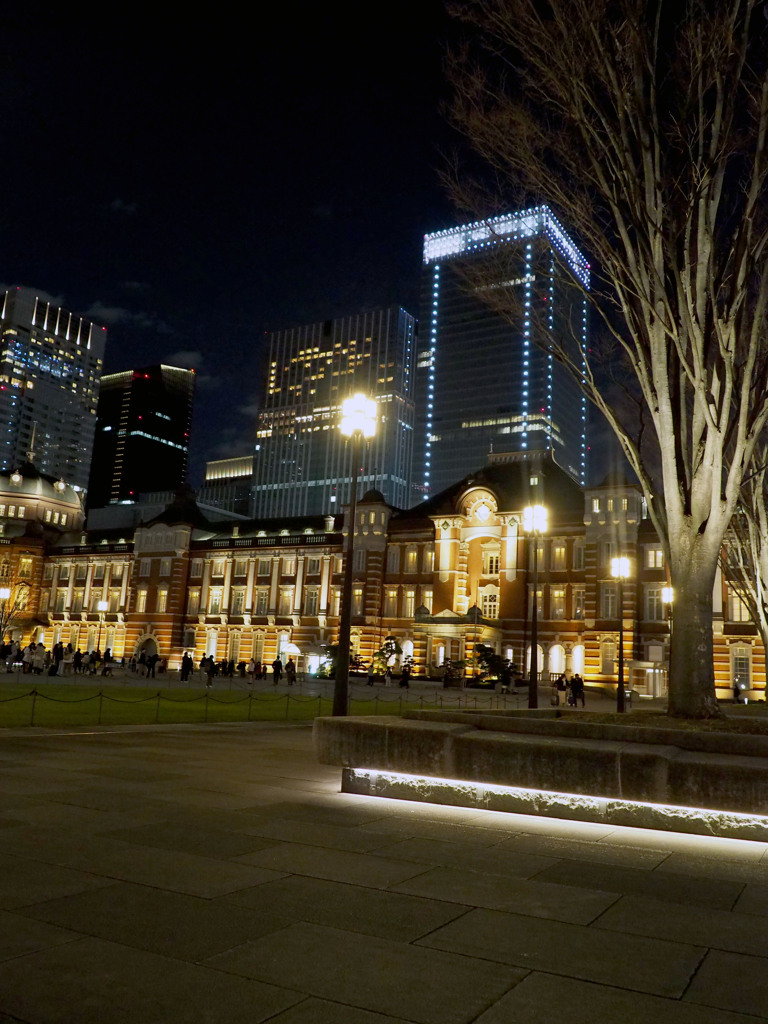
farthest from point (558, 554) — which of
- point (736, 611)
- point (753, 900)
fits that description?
point (753, 900)

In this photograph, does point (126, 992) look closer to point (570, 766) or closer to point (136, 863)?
point (136, 863)

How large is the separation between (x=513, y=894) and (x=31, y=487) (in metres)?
96.3

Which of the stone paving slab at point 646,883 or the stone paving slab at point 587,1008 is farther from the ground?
the stone paving slab at point 587,1008

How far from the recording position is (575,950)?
4566 millimetres

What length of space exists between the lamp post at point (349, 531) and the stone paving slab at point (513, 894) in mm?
8402

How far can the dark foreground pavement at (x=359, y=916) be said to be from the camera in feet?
12.4

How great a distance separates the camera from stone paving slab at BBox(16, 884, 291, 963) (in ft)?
14.7

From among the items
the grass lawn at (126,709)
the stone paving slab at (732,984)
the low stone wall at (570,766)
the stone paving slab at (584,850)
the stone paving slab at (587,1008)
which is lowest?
the grass lawn at (126,709)

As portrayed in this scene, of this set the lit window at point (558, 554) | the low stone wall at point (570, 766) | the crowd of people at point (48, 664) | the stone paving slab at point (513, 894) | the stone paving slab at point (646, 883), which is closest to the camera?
the stone paving slab at point (513, 894)

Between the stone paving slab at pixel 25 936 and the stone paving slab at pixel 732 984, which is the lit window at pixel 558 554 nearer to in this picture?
the stone paving slab at pixel 732 984

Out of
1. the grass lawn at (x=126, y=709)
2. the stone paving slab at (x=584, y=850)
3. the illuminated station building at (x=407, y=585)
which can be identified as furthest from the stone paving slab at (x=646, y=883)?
the illuminated station building at (x=407, y=585)

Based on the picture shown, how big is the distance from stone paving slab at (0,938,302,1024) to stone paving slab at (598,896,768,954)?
2.34 meters

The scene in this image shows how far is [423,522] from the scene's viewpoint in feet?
204

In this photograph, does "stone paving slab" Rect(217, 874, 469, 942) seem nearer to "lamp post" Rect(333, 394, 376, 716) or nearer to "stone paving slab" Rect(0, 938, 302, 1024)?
"stone paving slab" Rect(0, 938, 302, 1024)
